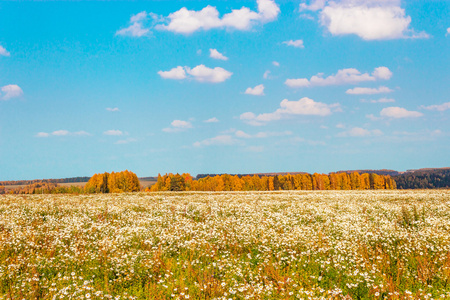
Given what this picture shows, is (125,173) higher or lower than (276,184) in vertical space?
higher

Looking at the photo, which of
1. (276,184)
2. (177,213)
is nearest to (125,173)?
(276,184)

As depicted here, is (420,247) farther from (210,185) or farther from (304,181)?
(304,181)

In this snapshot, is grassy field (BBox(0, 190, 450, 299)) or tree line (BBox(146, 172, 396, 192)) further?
tree line (BBox(146, 172, 396, 192))

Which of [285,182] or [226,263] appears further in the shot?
[285,182]

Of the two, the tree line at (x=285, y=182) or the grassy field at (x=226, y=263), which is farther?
the tree line at (x=285, y=182)

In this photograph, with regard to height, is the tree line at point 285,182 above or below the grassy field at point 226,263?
below

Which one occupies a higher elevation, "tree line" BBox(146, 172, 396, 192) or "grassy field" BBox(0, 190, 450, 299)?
"grassy field" BBox(0, 190, 450, 299)

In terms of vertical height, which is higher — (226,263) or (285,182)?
(226,263)

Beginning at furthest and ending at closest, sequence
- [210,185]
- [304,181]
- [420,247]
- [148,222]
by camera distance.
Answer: [304,181], [210,185], [148,222], [420,247]

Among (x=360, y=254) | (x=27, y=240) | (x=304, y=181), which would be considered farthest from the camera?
(x=304, y=181)

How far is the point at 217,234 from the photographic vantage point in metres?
11.8

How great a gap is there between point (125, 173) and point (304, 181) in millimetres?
80869

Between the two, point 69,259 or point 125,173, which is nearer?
point 69,259

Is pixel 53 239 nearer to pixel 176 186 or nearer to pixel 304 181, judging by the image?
pixel 176 186
